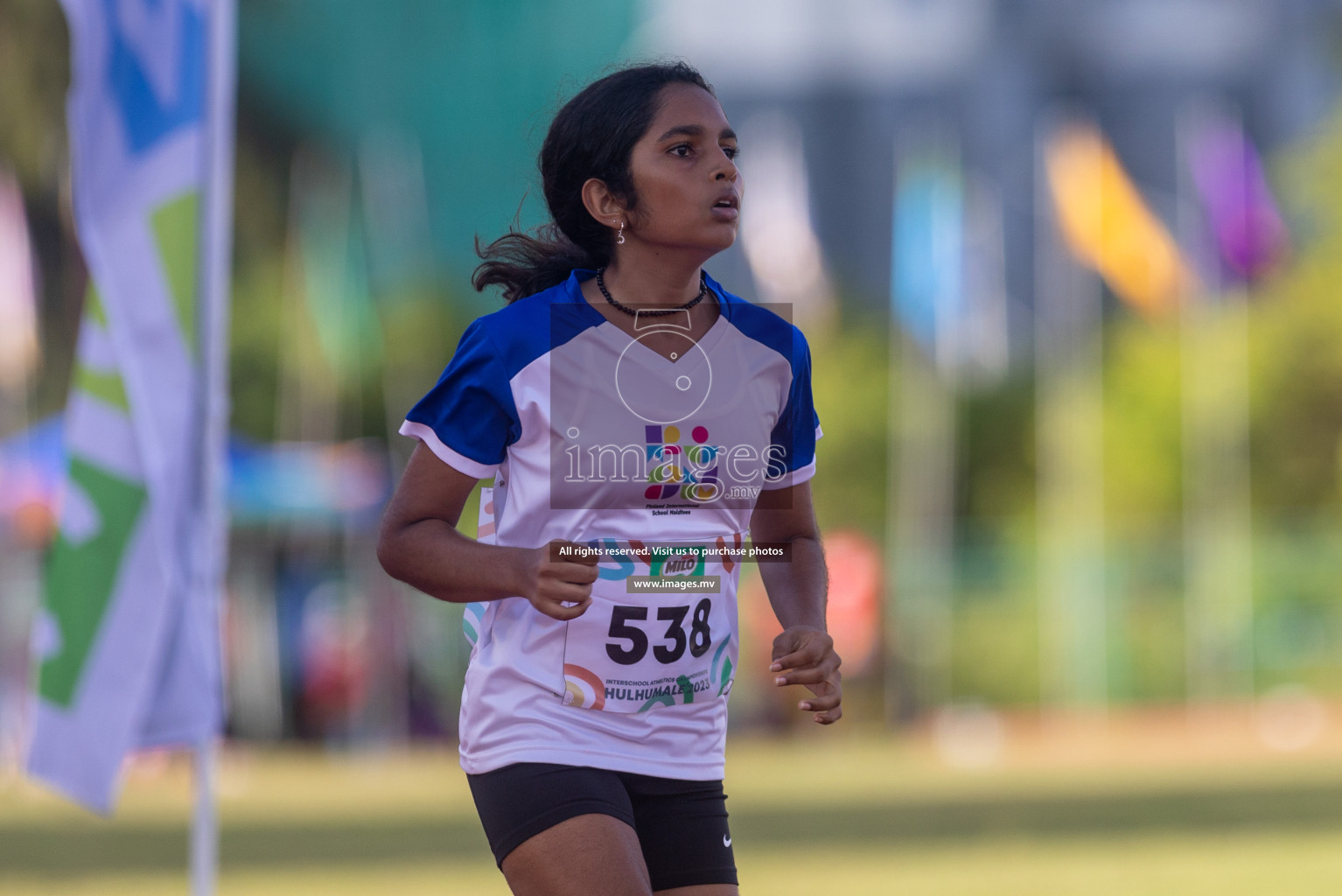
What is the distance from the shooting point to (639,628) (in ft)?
10.9

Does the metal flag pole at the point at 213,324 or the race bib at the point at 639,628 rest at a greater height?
the metal flag pole at the point at 213,324

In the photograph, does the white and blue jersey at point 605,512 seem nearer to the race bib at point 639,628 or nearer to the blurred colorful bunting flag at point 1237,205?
the race bib at point 639,628

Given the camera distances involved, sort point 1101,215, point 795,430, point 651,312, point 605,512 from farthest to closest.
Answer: point 1101,215
point 795,430
point 651,312
point 605,512

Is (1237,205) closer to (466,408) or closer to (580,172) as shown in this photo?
(580,172)

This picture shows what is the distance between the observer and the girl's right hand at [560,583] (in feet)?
9.76

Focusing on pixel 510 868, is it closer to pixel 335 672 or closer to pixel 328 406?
pixel 335 672

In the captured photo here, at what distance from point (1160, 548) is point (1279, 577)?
1.95 m

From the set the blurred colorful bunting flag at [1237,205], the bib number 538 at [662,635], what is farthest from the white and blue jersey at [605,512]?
the blurred colorful bunting flag at [1237,205]

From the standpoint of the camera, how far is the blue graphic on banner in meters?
6.42

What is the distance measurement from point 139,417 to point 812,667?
371 centimetres

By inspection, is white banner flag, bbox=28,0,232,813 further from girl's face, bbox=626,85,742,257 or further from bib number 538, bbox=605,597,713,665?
girl's face, bbox=626,85,742,257

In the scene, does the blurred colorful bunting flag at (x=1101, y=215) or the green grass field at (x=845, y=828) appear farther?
the blurred colorful bunting flag at (x=1101, y=215)

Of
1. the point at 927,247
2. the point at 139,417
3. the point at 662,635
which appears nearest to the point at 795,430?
the point at 662,635

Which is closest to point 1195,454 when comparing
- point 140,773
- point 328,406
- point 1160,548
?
point 1160,548
